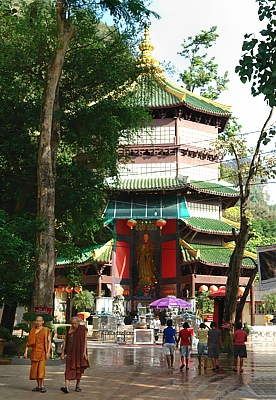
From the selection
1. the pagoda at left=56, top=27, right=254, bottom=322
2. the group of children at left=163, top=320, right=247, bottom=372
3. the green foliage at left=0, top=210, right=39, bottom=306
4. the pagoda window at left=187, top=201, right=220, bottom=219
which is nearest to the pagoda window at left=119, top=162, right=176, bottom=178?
the pagoda at left=56, top=27, right=254, bottom=322

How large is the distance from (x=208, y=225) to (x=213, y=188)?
2327 millimetres

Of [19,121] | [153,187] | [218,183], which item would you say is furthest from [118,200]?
[19,121]

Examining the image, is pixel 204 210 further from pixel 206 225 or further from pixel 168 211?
pixel 168 211

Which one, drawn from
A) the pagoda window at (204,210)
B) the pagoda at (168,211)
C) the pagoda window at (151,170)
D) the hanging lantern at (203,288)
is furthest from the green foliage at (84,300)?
the pagoda window at (204,210)

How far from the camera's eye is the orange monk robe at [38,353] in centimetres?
935

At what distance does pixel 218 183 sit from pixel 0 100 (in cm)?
2009

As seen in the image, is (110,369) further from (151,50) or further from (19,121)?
(151,50)

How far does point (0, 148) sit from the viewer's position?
17609 mm

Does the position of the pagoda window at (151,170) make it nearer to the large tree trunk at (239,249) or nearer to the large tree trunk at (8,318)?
the large tree trunk at (8,318)

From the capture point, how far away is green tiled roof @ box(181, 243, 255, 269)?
3147 centimetres

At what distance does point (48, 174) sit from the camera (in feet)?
50.9

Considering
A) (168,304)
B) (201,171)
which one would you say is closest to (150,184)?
(201,171)

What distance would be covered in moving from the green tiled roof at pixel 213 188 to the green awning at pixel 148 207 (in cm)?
134

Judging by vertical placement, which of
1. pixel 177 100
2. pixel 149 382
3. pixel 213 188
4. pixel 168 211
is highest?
pixel 177 100
